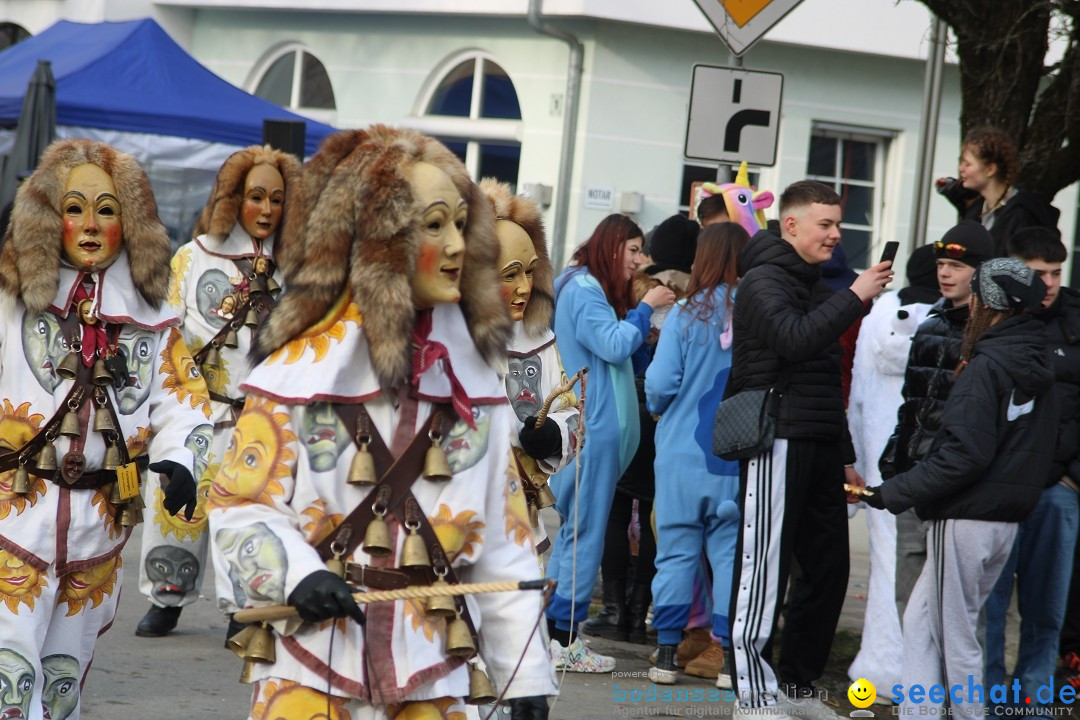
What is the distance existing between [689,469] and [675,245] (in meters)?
1.57

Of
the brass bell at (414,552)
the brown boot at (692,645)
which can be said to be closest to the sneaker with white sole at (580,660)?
the brown boot at (692,645)

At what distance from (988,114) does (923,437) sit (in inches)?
116

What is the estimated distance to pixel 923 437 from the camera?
232 inches

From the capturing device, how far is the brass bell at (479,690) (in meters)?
3.38

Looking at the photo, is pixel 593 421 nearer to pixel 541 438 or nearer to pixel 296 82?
pixel 541 438

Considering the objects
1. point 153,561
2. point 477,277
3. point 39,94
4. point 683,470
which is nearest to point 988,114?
point 683,470

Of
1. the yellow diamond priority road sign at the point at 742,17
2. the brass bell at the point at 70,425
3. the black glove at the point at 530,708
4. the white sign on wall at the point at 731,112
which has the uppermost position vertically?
the yellow diamond priority road sign at the point at 742,17

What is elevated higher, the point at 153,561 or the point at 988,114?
the point at 988,114

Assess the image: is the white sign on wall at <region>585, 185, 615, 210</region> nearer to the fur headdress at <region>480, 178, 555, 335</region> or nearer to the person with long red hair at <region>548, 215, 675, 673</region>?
the person with long red hair at <region>548, 215, 675, 673</region>

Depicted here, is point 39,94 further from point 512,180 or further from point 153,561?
point 512,180

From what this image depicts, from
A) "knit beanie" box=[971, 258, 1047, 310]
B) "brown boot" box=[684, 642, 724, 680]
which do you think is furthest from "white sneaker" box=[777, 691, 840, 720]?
"knit beanie" box=[971, 258, 1047, 310]

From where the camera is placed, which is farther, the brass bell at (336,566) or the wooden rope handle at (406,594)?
the brass bell at (336,566)

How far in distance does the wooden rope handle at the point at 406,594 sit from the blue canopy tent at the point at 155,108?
10594 millimetres

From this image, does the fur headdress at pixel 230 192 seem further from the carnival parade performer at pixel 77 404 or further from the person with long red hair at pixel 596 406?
the carnival parade performer at pixel 77 404
